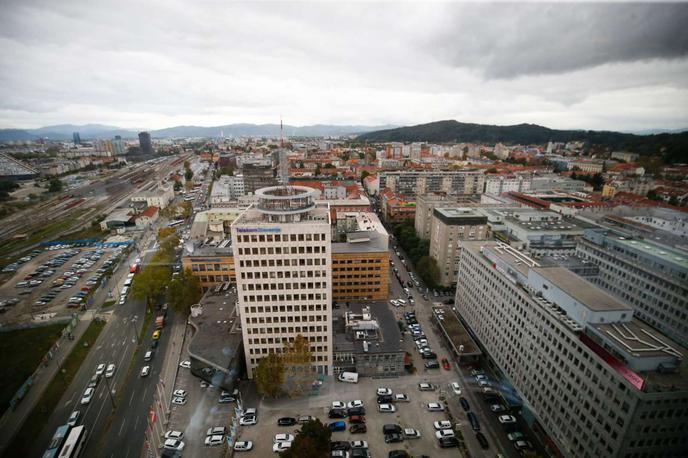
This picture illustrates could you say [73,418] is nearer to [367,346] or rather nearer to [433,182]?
[367,346]

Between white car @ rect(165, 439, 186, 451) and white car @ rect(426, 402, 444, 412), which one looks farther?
white car @ rect(426, 402, 444, 412)

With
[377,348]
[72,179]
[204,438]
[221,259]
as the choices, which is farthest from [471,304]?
[72,179]

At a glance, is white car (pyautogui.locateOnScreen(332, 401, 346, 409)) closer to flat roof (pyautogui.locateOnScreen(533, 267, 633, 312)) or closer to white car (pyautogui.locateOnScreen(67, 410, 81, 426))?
flat roof (pyautogui.locateOnScreen(533, 267, 633, 312))

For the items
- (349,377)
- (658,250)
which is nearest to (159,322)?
(349,377)

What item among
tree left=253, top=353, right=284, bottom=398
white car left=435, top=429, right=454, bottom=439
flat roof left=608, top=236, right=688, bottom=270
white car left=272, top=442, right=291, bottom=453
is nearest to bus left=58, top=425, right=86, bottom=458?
tree left=253, top=353, right=284, bottom=398

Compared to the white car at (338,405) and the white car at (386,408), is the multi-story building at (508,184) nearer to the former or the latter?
the white car at (386,408)
